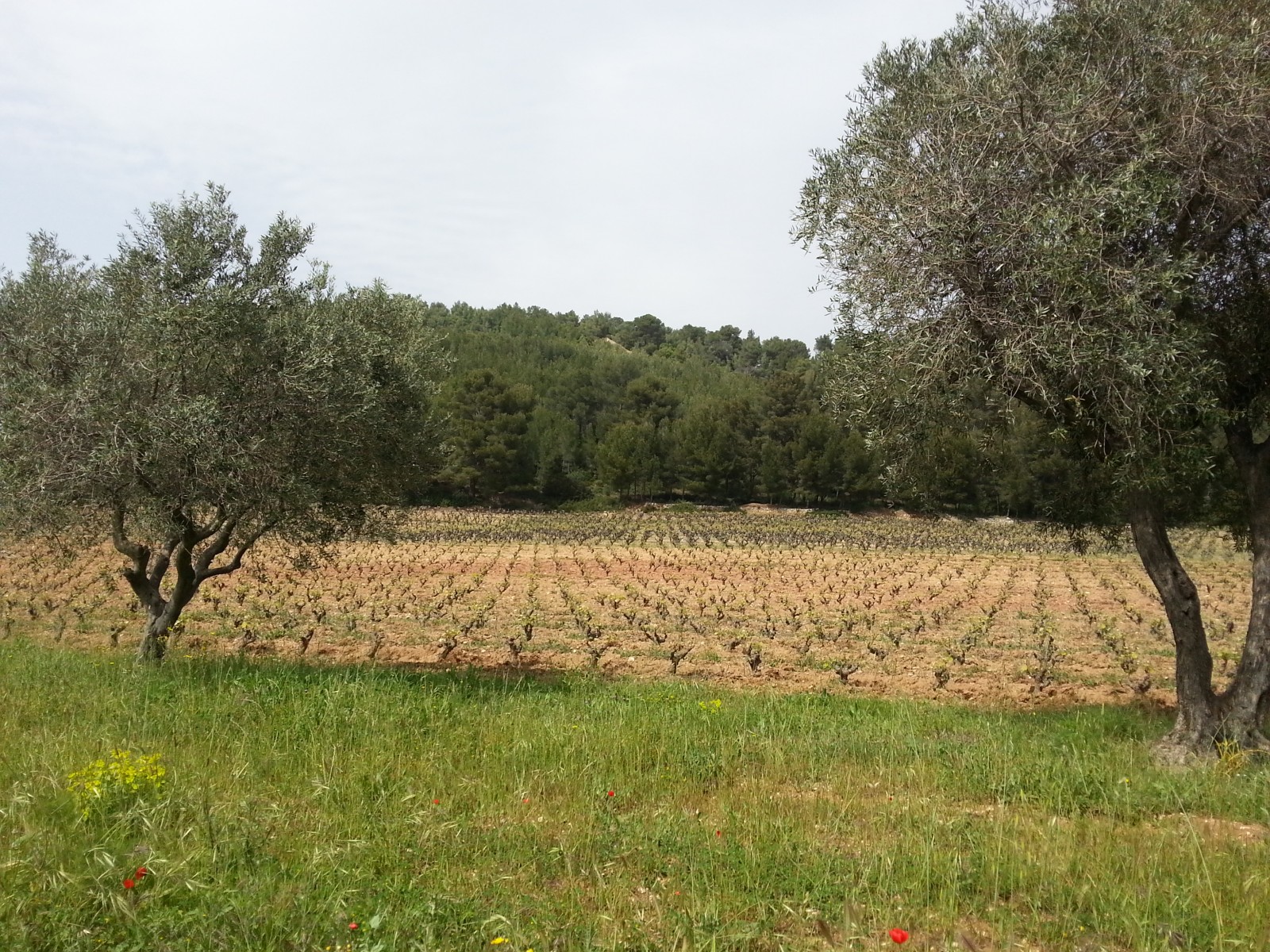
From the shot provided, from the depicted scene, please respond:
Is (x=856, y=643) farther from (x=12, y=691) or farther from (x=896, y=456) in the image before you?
(x=12, y=691)

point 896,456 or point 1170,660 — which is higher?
point 896,456

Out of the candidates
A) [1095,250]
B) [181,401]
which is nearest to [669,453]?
[181,401]

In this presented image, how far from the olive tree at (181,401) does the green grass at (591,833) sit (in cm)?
254

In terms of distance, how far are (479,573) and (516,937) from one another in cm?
2752

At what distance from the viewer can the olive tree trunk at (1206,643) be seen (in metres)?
9.25

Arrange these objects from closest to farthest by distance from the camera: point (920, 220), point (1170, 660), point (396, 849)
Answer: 1. point (396, 849)
2. point (920, 220)
3. point (1170, 660)

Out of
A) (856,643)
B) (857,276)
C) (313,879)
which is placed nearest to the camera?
(313,879)

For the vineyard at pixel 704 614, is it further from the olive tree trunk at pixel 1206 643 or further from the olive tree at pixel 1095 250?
the olive tree at pixel 1095 250

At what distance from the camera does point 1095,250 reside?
8.17 m

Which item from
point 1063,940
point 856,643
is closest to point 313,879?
point 1063,940

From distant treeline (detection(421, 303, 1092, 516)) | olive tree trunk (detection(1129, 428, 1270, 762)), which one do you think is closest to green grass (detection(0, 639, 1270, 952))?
olive tree trunk (detection(1129, 428, 1270, 762))

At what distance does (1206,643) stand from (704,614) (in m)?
15.0

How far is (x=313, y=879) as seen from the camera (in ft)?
17.6

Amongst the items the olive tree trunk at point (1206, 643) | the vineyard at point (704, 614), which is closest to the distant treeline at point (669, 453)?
the vineyard at point (704, 614)
